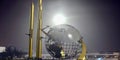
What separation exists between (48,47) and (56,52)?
2.92 ft

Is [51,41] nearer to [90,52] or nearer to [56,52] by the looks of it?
[56,52]

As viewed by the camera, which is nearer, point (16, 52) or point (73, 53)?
point (73, 53)

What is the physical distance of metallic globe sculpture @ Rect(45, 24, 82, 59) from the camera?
16.6 m

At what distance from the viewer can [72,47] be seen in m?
17.4

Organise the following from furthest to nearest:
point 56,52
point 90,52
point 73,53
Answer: point 90,52, point 73,53, point 56,52

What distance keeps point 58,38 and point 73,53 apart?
6.15 ft

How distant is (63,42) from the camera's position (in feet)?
54.9

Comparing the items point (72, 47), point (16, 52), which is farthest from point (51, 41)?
point (16, 52)

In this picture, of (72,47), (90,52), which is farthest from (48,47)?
(90,52)

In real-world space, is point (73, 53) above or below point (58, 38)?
below

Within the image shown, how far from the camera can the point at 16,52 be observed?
24094 mm

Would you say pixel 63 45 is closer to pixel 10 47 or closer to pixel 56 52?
pixel 56 52

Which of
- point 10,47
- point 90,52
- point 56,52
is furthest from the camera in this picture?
point 90,52

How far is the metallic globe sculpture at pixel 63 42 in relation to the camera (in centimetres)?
1656
